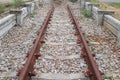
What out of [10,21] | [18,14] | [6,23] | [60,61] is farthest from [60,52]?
[18,14]

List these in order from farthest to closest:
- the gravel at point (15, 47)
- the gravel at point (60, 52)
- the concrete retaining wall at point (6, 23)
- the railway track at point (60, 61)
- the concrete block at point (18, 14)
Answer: the concrete block at point (18, 14) → the concrete retaining wall at point (6, 23) → the gravel at point (15, 47) → the gravel at point (60, 52) → the railway track at point (60, 61)

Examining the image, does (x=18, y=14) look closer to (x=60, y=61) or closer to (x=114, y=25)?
(x=114, y=25)

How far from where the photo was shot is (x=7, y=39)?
8625 millimetres

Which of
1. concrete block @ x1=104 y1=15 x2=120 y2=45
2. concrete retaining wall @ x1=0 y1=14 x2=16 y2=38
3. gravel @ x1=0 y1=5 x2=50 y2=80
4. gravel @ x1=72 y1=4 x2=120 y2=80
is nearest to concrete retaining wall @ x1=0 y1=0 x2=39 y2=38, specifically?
concrete retaining wall @ x1=0 y1=14 x2=16 y2=38

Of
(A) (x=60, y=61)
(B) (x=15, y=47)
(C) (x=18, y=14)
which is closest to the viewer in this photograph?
(A) (x=60, y=61)

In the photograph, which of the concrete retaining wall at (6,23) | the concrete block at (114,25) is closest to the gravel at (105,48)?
the concrete block at (114,25)

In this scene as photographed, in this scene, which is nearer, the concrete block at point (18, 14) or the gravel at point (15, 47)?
the gravel at point (15, 47)

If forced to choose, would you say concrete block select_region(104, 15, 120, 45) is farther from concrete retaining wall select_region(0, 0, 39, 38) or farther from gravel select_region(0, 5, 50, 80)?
concrete retaining wall select_region(0, 0, 39, 38)

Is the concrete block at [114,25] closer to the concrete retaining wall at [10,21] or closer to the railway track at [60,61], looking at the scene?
the railway track at [60,61]

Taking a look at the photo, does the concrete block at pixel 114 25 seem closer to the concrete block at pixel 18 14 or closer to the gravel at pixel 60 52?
the gravel at pixel 60 52

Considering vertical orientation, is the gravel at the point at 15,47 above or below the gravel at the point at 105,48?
above

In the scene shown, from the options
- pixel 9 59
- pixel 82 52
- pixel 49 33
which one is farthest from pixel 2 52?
pixel 49 33

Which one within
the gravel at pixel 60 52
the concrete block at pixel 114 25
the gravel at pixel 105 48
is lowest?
the gravel at pixel 105 48

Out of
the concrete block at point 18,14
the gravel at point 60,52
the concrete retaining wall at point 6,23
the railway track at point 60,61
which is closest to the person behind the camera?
the railway track at point 60,61
